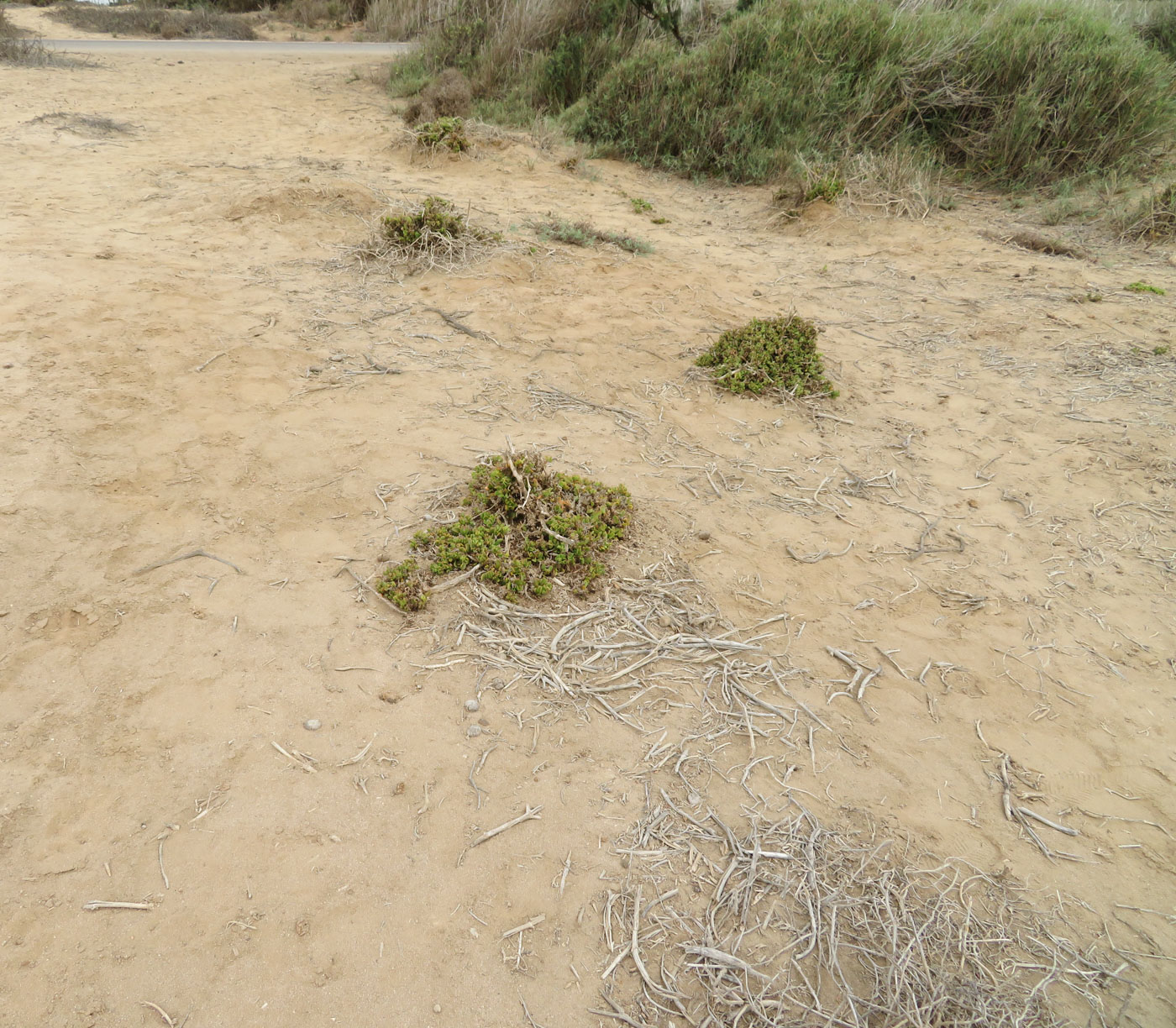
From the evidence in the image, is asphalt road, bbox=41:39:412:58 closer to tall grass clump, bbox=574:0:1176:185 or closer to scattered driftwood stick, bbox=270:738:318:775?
tall grass clump, bbox=574:0:1176:185

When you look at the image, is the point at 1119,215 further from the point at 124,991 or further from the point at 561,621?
the point at 124,991

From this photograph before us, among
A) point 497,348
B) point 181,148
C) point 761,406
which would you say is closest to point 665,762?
point 761,406

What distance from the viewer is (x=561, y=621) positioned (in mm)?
2582

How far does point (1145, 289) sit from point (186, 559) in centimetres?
653

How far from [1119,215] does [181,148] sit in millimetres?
9020

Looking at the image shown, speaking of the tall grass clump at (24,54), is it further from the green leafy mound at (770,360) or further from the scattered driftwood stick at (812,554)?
the scattered driftwood stick at (812,554)

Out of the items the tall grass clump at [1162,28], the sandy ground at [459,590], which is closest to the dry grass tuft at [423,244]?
the sandy ground at [459,590]

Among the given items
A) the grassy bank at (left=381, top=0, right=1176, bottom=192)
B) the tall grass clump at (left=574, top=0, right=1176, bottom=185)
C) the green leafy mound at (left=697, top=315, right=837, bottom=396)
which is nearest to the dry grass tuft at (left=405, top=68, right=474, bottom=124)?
the grassy bank at (left=381, top=0, right=1176, bottom=192)

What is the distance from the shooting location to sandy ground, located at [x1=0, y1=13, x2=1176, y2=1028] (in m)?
1.74

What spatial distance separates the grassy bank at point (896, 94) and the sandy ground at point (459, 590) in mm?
2713

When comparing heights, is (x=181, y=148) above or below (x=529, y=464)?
below

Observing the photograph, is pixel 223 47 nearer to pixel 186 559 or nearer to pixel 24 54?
pixel 24 54

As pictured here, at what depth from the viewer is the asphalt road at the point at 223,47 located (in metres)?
12.7

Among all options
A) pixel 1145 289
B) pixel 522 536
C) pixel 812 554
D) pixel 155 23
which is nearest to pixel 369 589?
pixel 522 536
